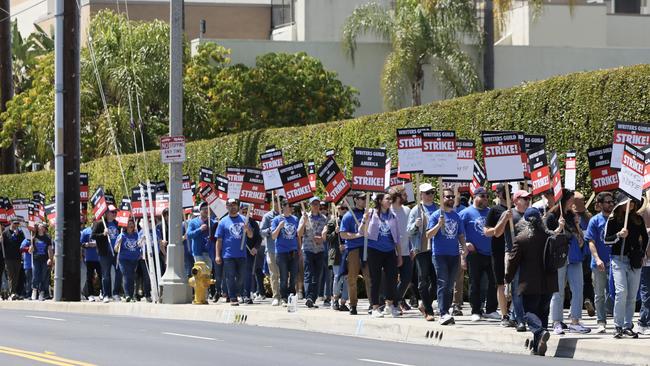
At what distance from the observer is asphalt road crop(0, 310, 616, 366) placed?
1530cm

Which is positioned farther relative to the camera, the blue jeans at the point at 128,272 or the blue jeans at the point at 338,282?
the blue jeans at the point at 128,272

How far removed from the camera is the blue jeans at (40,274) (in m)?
33.0

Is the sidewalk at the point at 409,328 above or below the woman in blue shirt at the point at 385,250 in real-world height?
below

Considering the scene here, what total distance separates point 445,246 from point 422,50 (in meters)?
30.3

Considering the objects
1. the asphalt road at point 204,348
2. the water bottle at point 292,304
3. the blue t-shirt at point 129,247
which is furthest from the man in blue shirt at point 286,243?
the blue t-shirt at point 129,247

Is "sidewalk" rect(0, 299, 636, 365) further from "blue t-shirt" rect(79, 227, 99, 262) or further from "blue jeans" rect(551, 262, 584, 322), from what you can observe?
"blue t-shirt" rect(79, 227, 99, 262)

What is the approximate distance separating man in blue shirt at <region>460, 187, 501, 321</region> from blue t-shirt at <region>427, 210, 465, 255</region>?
176 millimetres

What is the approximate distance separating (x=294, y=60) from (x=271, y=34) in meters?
16.4

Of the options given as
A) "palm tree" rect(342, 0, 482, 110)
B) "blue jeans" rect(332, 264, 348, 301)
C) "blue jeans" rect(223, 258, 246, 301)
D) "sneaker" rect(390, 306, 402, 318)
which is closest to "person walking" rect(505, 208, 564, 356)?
"sneaker" rect(390, 306, 402, 318)

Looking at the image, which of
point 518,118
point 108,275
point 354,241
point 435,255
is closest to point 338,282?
point 354,241

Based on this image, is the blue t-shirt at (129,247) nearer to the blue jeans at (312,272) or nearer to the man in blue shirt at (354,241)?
the blue jeans at (312,272)

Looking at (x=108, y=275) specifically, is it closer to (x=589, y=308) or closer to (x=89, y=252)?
(x=89, y=252)

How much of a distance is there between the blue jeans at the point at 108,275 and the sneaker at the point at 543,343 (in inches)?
582

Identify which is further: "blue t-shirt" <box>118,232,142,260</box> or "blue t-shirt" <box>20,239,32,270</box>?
"blue t-shirt" <box>20,239,32,270</box>
